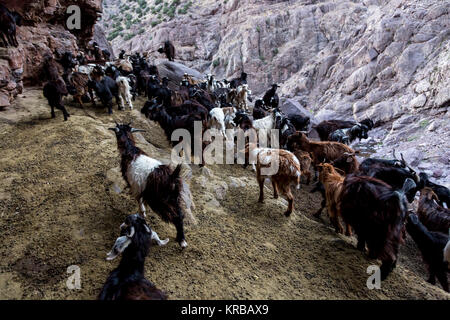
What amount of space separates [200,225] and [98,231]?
1.55 metres

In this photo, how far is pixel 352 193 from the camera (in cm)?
361

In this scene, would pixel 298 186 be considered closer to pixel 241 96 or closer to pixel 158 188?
pixel 158 188

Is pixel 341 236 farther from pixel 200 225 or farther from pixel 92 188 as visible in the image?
pixel 92 188

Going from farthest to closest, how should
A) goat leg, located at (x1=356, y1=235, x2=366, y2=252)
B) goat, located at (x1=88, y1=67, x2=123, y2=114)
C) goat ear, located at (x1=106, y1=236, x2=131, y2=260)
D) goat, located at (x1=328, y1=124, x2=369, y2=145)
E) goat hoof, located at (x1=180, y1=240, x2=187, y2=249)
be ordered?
goat, located at (x1=328, y1=124, x2=369, y2=145) → goat, located at (x1=88, y1=67, x2=123, y2=114) → goat leg, located at (x1=356, y1=235, x2=366, y2=252) → goat hoof, located at (x1=180, y1=240, x2=187, y2=249) → goat ear, located at (x1=106, y1=236, x2=131, y2=260)

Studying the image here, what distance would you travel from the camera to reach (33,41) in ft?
30.9

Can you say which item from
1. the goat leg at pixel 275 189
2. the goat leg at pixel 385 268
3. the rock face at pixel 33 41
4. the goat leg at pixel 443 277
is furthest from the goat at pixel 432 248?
the rock face at pixel 33 41

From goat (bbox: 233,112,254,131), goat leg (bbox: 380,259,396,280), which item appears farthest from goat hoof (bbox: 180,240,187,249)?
goat (bbox: 233,112,254,131)

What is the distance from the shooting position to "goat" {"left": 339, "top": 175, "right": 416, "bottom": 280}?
323cm

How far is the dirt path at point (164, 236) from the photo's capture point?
3.02 meters

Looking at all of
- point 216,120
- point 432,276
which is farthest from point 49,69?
point 432,276

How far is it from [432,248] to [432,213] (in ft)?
4.44

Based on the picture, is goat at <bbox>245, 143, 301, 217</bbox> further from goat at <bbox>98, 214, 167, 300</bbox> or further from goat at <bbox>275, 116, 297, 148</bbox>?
goat at <bbox>275, 116, 297, 148</bbox>

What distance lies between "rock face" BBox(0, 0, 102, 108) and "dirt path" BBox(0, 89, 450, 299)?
8.29 feet
